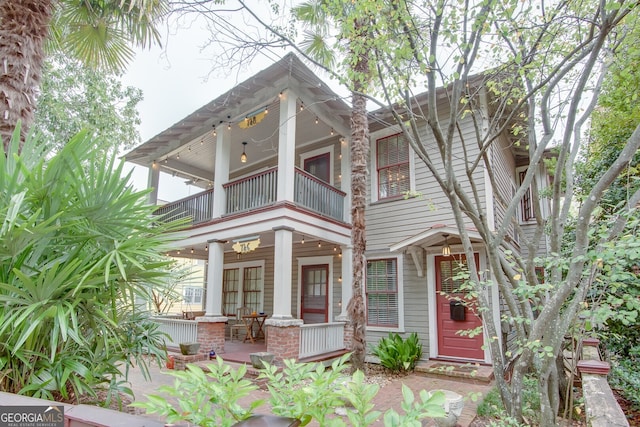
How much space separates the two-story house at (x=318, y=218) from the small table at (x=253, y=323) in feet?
1.56

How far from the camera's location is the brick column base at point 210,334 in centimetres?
844

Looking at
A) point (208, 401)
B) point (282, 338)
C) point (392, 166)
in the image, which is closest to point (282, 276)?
point (282, 338)

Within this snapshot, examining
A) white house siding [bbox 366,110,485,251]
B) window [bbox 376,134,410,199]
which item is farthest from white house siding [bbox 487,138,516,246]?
window [bbox 376,134,410,199]

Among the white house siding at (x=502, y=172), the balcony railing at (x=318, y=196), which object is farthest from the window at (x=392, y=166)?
the white house siding at (x=502, y=172)

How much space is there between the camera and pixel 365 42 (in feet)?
14.9

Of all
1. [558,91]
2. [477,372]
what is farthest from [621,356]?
[558,91]

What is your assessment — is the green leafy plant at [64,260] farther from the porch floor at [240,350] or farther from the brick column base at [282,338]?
the porch floor at [240,350]

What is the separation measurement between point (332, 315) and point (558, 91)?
7.27 meters

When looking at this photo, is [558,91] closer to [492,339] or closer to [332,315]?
[492,339]

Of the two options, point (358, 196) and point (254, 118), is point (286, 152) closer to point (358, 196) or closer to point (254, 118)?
point (254, 118)

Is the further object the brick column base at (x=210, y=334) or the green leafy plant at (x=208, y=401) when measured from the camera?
the brick column base at (x=210, y=334)

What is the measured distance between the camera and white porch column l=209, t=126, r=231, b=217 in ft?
30.5

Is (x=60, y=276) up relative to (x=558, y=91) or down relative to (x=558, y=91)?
down

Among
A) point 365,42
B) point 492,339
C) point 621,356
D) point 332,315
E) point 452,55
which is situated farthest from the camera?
point 332,315
